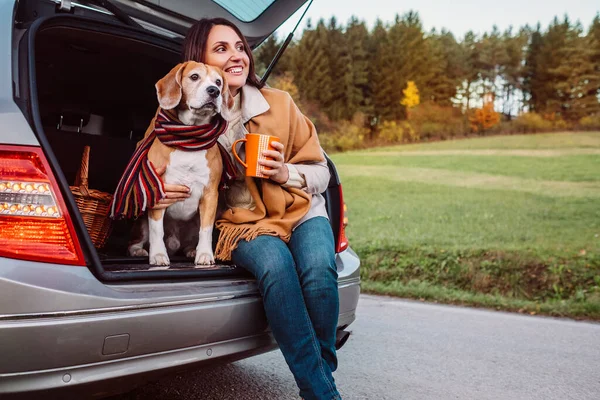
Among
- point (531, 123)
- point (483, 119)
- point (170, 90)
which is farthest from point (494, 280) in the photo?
point (483, 119)

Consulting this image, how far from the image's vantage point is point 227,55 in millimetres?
2855

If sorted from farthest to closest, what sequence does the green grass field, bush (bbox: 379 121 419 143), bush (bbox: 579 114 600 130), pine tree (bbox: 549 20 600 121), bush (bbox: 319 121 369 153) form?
1. bush (bbox: 379 121 419 143)
2. bush (bbox: 319 121 369 153)
3. pine tree (bbox: 549 20 600 121)
4. bush (bbox: 579 114 600 130)
5. the green grass field

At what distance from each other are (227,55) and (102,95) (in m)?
1.30

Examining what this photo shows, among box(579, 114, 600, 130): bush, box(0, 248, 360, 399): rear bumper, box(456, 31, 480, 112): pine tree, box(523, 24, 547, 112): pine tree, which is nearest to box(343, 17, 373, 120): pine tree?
box(456, 31, 480, 112): pine tree

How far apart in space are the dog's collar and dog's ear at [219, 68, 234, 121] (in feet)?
0.22

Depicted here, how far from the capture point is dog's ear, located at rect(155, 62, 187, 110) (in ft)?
8.39

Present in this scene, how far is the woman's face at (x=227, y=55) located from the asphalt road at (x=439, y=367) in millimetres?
1553

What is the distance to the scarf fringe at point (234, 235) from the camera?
243 centimetres

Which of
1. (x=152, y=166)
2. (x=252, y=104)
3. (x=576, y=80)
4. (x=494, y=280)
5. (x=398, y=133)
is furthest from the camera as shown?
(x=398, y=133)

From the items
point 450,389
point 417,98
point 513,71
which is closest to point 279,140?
point 450,389

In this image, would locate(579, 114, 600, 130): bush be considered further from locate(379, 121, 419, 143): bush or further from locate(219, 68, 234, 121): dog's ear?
locate(219, 68, 234, 121): dog's ear

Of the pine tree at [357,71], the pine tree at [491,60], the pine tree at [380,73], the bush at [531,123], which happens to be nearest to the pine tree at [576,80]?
the bush at [531,123]

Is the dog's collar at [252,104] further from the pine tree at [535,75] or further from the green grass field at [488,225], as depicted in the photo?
the pine tree at [535,75]

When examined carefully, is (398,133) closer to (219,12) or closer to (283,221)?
(219,12)
